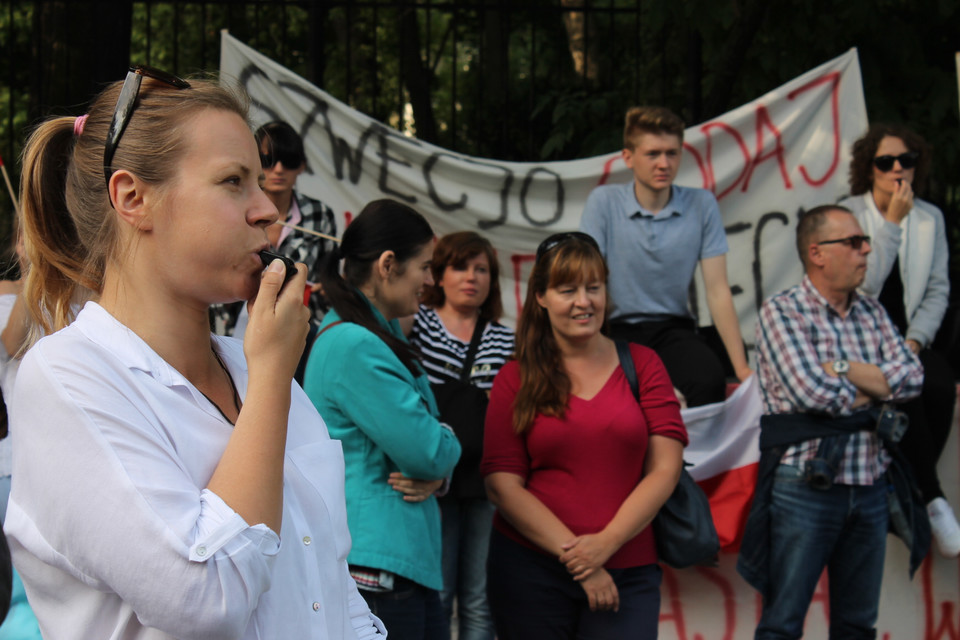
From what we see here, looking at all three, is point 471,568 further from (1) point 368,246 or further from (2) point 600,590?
(1) point 368,246

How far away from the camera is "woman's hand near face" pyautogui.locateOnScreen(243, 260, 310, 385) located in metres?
1.33

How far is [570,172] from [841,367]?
87.3 inches

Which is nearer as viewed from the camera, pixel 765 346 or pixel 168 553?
pixel 168 553

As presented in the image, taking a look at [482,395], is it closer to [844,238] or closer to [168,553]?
[844,238]

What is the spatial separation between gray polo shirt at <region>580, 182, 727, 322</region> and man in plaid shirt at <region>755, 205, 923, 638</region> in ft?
1.82

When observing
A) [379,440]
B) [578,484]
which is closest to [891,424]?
[578,484]

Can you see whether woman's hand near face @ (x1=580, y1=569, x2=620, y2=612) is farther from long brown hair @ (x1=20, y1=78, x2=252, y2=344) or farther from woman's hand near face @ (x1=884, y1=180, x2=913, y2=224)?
woman's hand near face @ (x1=884, y1=180, x2=913, y2=224)

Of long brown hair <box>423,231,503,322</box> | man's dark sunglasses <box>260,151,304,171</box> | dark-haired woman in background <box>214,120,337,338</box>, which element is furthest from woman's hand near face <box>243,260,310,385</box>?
man's dark sunglasses <box>260,151,304,171</box>

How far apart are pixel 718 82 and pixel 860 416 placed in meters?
2.79

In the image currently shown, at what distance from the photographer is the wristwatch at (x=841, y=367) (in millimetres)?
3691

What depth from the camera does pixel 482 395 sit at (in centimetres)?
361

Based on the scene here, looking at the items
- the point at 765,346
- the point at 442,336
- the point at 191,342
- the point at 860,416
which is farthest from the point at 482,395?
the point at 191,342

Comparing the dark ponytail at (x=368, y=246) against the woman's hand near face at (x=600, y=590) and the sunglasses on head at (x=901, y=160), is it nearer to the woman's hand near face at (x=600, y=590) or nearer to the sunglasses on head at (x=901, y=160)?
the woman's hand near face at (x=600, y=590)

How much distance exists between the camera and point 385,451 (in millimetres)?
2629
